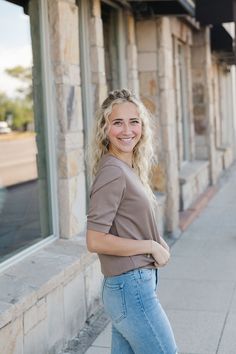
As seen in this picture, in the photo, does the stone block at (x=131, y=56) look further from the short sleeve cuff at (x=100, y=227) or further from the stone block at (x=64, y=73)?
the short sleeve cuff at (x=100, y=227)

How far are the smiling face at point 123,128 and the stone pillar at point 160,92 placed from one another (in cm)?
482

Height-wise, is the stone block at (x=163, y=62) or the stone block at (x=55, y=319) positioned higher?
the stone block at (x=163, y=62)

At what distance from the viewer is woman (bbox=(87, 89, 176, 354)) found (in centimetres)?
249

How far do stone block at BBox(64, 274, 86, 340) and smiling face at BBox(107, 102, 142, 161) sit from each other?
1853 mm

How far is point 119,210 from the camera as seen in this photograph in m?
2.53

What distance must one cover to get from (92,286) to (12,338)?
1400 millimetres

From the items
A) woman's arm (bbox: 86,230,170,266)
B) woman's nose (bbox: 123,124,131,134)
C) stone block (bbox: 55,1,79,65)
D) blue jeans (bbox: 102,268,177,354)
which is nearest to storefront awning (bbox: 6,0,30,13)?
stone block (bbox: 55,1,79,65)

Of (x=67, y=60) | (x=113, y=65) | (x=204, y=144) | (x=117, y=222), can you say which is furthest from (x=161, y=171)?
(x=117, y=222)

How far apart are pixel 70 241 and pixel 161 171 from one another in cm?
295

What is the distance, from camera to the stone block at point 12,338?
328 centimetres

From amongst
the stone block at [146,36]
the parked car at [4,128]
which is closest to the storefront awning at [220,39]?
the stone block at [146,36]

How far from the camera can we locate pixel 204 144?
11039mm

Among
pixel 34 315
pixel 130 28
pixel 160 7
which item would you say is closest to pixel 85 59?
pixel 130 28

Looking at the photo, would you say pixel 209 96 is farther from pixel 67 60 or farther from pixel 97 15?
pixel 67 60
